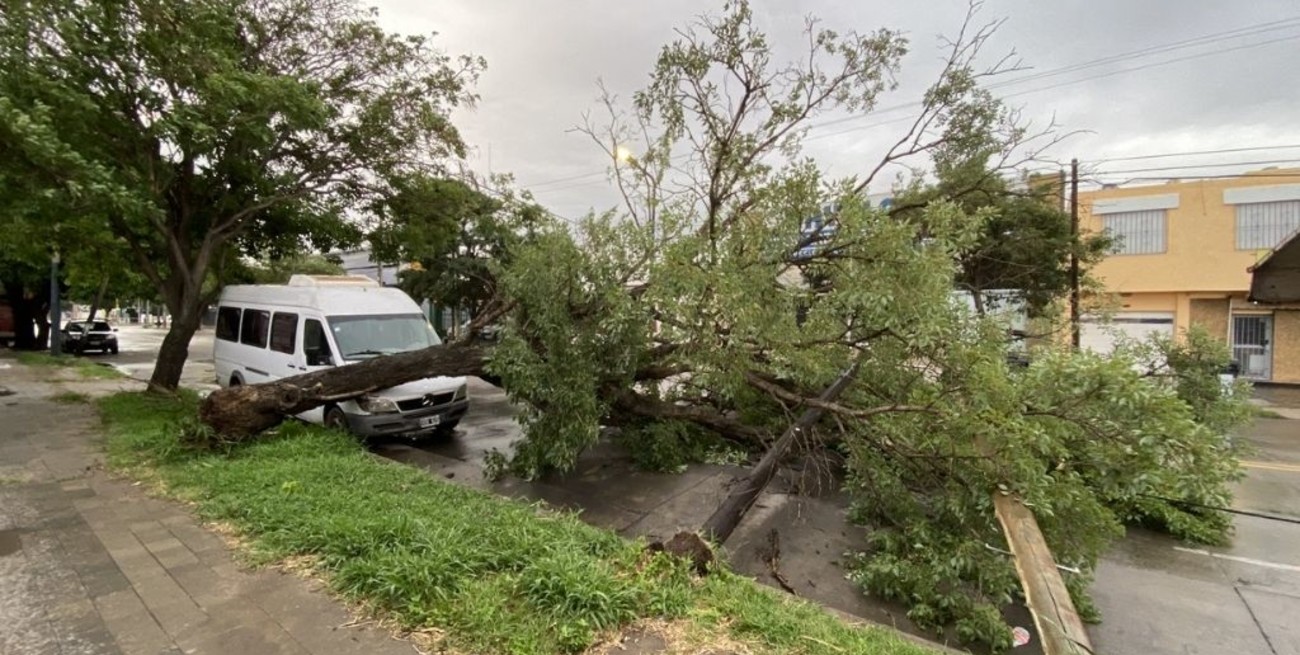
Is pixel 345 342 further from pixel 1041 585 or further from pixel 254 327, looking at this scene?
pixel 1041 585

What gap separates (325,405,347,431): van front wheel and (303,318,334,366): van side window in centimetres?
63

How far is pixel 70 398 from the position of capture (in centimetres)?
1012

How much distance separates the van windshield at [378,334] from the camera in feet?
27.0

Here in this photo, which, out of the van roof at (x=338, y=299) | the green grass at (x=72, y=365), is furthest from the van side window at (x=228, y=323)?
the green grass at (x=72, y=365)

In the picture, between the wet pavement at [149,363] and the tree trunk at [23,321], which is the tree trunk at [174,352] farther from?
the tree trunk at [23,321]

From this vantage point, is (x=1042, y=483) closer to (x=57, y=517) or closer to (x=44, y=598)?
(x=44, y=598)

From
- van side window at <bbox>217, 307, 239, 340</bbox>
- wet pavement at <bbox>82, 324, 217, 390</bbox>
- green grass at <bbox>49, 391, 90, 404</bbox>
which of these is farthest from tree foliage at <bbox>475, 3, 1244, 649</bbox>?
Result: wet pavement at <bbox>82, 324, 217, 390</bbox>

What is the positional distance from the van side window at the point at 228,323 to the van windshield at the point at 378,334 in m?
3.22

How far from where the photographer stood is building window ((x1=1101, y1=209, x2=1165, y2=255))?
18859 mm

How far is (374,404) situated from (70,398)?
670cm

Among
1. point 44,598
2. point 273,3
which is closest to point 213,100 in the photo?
point 273,3

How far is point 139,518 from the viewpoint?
14.7ft

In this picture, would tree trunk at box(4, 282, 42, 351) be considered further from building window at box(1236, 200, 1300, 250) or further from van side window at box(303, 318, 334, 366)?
building window at box(1236, 200, 1300, 250)

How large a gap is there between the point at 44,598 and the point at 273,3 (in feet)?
29.1
